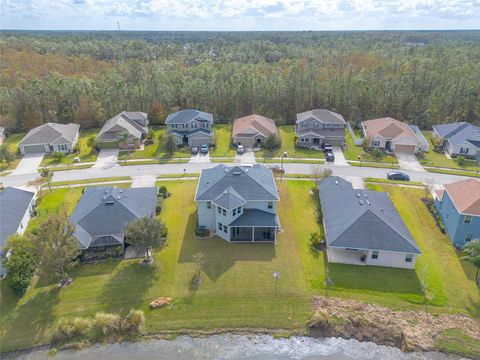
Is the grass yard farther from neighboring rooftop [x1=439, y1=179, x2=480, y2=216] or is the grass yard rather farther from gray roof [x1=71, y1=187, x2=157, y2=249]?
neighboring rooftop [x1=439, y1=179, x2=480, y2=216]

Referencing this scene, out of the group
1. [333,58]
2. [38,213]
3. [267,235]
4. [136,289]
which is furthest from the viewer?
[333,58]

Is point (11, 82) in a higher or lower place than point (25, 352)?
higher

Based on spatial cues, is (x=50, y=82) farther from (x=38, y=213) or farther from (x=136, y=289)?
(x=136, y=289)

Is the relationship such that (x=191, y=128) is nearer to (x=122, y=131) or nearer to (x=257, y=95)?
(x=122, y=131)

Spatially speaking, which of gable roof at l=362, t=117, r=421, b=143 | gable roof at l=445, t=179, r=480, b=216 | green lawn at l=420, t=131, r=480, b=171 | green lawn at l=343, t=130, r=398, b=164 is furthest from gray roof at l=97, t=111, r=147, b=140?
green lawn at l=420, t=131, r=480, b=171

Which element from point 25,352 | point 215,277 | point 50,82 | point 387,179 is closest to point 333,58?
point 387,179

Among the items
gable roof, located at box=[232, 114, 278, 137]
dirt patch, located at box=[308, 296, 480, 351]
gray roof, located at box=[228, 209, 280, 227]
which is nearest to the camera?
dirt patch, located at box=[308, 296, 480, 351]
